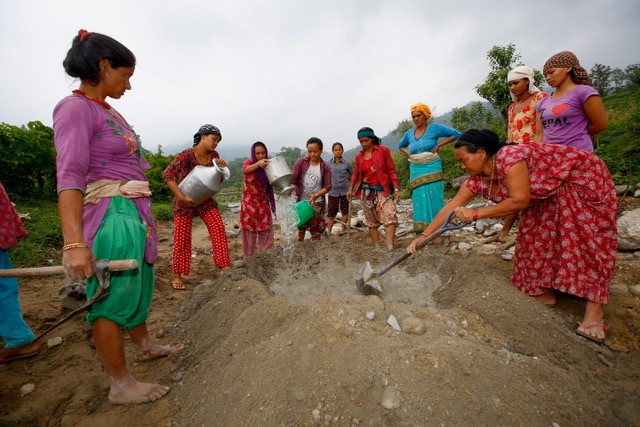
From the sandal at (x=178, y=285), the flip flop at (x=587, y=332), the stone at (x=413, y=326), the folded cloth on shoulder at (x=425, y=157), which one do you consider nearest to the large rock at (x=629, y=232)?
the flip flop at (x=587, y=332)

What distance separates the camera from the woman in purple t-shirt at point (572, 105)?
2.25m

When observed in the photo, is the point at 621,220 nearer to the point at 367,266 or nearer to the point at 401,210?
the point at 367,266

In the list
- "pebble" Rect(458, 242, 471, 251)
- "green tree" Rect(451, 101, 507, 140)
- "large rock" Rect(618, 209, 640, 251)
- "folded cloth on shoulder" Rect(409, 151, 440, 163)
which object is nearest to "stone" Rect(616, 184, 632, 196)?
"large rock" Rect(618, 209, 640, 251)

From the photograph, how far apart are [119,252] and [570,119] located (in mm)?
3050

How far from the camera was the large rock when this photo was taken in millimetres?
3119

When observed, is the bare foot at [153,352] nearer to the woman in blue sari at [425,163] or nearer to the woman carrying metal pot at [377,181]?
the woman carrying metal pot at [377,181]

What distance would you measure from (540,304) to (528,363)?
0.81 m

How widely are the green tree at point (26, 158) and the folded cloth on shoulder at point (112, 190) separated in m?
6.86

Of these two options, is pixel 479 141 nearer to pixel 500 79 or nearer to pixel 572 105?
pixel 572 105

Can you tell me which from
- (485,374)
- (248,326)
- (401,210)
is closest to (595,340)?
(485,374)

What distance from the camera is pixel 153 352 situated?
6.88 ft

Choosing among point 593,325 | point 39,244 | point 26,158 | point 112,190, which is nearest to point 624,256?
point 593,325

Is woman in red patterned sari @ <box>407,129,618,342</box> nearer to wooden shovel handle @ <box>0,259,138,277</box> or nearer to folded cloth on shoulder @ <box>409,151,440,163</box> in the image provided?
folded cloth on shoulder @ <box>409,151,440,163</box>

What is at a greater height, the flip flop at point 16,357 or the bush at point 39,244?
the bush at point 39,244
